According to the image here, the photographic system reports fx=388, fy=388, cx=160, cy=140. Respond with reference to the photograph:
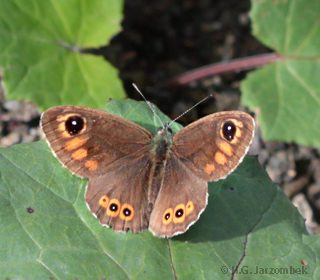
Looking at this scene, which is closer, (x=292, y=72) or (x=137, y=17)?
(x=292, y=72)

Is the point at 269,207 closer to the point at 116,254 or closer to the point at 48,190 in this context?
the point at 116,254

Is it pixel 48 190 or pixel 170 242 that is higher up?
pixel 48 190

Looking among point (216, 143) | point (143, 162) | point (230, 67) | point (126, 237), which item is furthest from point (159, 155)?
point (230, 67)

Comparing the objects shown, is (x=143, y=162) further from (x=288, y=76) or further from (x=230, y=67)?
(x=288, y=76)

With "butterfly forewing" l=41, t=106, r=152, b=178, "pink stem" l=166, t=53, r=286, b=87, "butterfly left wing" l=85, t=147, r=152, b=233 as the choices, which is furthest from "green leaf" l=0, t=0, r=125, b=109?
"butterfly left wing" l=85, t=147, r=152, b=233

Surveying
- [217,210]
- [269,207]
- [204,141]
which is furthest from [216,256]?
[204,141]

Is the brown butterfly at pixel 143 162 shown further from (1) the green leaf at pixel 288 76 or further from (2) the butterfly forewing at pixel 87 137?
(1) the green leaf at pixel 288 76
